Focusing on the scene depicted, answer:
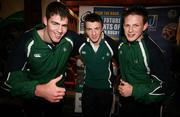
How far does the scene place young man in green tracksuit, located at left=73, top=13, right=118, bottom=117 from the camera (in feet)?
10.1

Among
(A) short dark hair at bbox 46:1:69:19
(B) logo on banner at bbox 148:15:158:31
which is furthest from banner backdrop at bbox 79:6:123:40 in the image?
(A) short dark hair at bbox 46:1:69:19

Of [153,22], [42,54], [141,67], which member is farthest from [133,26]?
[153,22]

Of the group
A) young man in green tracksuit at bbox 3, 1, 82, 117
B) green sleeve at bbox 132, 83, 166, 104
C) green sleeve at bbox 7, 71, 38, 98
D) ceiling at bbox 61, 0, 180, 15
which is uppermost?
ceiling at bbox 61, 0, 180, 15

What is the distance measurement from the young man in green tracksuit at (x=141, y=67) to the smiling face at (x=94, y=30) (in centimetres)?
41

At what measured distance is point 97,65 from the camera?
3076mm

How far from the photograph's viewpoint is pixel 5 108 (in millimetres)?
4176

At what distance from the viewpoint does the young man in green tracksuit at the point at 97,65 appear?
3070 millimetres

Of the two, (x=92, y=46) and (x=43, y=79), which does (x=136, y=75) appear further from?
(x=43, y=79)

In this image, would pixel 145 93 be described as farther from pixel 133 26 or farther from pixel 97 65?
pixel 97 65

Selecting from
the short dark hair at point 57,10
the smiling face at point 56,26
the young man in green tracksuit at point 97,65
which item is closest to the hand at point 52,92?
the smiling face at point 56,26

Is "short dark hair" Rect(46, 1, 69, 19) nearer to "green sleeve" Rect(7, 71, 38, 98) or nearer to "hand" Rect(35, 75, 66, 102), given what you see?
"green sleeve" Rect(7, 71, 38, 98)

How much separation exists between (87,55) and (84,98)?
66cm

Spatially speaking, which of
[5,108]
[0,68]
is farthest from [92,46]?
[0,68]

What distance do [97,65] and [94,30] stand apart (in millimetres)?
499
